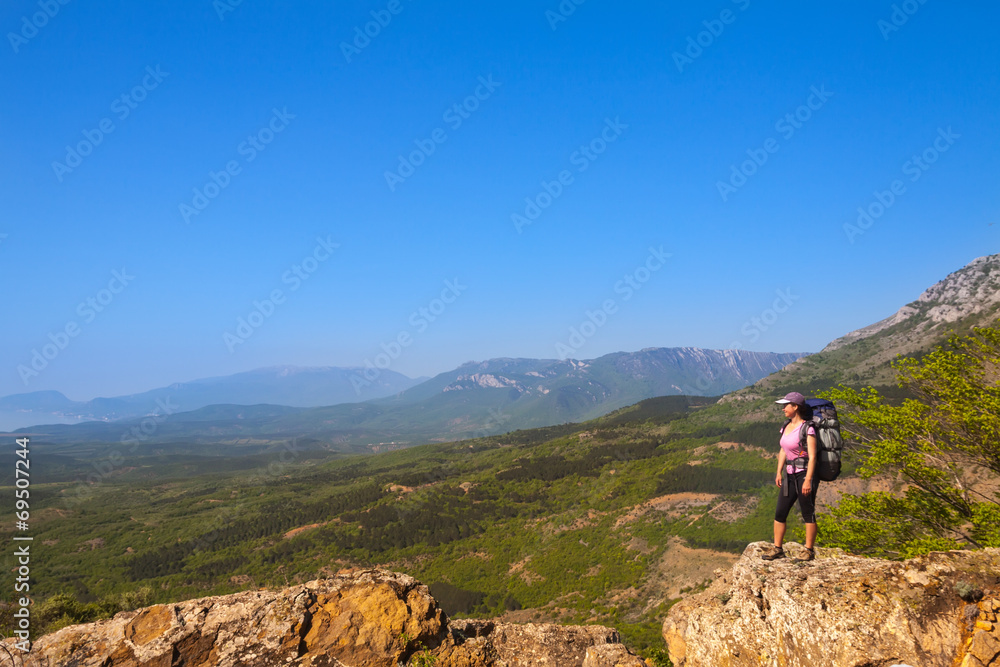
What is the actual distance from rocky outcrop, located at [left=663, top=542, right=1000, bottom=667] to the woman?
0.73 metres

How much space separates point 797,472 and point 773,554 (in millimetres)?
1811

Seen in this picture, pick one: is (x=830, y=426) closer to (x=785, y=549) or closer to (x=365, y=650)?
(x=785, y=549)

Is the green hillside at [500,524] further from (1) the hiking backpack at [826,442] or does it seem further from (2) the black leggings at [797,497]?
(1) the hiking backpack at [826,442]

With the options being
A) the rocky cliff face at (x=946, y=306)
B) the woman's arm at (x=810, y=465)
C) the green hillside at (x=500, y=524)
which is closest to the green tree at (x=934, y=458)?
the woman's arm at (x=810, y=465)

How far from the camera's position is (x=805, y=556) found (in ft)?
27.9

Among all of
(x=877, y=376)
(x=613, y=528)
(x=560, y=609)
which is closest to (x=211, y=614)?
(x=560, y=609)

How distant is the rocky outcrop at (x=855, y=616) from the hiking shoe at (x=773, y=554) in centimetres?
64

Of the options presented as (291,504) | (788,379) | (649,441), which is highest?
(788,379)

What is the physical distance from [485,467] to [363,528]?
45483 millimetres

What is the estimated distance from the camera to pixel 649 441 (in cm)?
10731

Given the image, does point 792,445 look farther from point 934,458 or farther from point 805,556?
point 934,458

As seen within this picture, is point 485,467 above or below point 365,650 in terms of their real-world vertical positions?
below

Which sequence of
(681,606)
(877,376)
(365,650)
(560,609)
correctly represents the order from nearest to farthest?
(365,650)
(681,606)
(560,609)
(877,376)

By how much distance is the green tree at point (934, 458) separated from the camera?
41.3 ft
